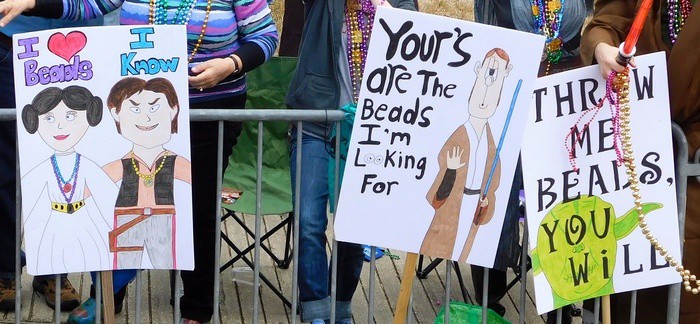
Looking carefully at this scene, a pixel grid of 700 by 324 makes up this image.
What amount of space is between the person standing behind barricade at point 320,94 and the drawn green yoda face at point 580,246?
1032 mm

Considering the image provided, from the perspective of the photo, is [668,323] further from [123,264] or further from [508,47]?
[123,264]

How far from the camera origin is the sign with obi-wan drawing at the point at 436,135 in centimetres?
405

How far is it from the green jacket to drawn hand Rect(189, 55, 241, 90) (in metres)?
0.32

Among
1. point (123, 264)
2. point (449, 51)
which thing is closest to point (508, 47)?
point (449, 51)

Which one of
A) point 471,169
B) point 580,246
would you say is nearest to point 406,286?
point 471,169

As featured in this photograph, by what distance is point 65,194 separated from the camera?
13.5 ft

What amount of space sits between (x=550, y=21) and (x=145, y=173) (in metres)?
2.09

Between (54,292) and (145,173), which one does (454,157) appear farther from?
(54,292)

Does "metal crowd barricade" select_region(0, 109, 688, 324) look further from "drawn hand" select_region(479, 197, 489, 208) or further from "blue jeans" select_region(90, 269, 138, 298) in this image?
"blue jeans" select_region(90, 269, 138, 298)

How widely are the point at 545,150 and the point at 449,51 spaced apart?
18.0 inches

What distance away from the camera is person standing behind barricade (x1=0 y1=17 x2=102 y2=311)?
5.15 m

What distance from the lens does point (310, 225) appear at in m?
5.01

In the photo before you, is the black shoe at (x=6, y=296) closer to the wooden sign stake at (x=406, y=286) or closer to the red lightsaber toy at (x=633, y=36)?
the wooden sign stake at (x=406, y=286)

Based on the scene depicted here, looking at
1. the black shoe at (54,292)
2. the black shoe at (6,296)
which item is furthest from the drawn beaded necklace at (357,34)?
the black shoe at (6,296)
